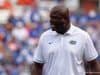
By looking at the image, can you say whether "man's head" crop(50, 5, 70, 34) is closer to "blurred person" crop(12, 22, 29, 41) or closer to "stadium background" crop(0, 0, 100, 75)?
"stadium background" crop(0, 0, 100, 75)

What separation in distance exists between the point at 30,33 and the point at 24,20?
1.75 ft

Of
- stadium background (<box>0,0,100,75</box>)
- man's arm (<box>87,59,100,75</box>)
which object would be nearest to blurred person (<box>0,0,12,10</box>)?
stadium background (<box>0,0,100,75</box>)

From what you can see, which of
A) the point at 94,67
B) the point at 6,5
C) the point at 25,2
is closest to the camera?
the point at 94,67

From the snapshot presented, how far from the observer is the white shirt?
400cm

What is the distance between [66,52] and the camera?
3.99 m

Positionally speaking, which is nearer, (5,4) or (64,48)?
(64,48)

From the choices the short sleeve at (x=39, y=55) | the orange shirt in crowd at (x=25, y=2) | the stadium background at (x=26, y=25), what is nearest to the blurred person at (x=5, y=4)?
the stadium background at (x=26, y=25)

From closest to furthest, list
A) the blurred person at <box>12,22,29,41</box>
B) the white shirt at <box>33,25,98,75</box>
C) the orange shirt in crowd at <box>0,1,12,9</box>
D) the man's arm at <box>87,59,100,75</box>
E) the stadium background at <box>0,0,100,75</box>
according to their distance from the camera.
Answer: the white shirt at <box>33,25,98,75</box> < the man's arm at <box>87,59,100,75</box> < the stadium background at <box>0,0,100,75</box> < the blurred person at <box>12,22,29,41</box> < the orange shirt in crowd at <box>0,1,12,9</box>

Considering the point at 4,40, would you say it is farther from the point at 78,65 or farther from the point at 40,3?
the point at 78,65

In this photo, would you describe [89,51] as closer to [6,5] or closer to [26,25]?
[26,25]

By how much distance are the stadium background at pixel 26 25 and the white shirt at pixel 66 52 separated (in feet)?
18.7

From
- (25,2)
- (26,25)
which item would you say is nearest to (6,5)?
(25,2)

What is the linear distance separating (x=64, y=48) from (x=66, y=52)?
0.13 ft

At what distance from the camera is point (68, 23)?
13.3 ft
